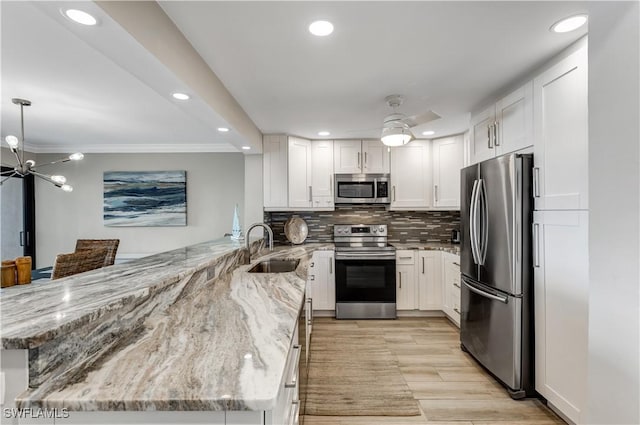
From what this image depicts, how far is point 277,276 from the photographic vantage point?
2258mm

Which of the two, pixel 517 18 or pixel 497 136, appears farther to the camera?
pixel 497 136

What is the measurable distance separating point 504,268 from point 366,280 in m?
1.88

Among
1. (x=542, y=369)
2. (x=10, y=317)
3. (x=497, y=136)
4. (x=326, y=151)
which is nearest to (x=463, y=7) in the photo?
(x=497, y=136)

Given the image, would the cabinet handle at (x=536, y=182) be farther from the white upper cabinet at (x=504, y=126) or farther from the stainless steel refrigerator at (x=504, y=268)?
the white upper cabinet at (x=504, y=126)

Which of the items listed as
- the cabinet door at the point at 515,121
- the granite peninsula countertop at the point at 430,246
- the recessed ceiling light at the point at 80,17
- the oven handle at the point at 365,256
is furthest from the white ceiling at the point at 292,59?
the oven handle at the point at 365,256

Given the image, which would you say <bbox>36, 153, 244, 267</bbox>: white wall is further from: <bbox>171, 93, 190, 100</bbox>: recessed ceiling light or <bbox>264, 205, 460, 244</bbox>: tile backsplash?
<bbox>171, 93, 190, 100</bbox>: recessed ceiling light

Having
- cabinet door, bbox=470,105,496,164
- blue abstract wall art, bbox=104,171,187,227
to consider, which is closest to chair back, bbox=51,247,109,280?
blue abstract wall art, bbox=104,171,187,227

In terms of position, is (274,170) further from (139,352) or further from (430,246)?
(139,352)

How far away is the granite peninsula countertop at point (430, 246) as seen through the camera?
376cm

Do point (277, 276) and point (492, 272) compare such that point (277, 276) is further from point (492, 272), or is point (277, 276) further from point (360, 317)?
point (360, 317)

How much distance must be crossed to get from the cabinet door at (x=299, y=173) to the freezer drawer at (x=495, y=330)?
2138mm

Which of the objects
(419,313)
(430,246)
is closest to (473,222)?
(430,246)

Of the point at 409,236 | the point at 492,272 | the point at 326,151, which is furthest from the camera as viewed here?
the point at 409,236

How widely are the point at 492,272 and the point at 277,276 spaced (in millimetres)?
1608
